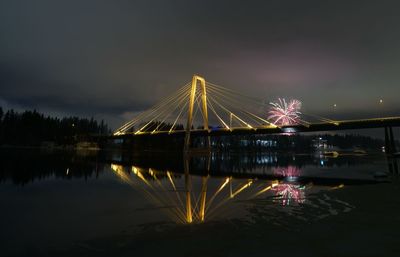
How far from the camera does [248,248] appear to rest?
6070 mm

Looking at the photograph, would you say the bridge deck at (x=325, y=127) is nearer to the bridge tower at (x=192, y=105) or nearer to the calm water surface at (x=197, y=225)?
the bridge tower at (x=192, y=105)

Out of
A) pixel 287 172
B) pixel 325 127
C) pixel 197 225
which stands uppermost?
pixel 325 127

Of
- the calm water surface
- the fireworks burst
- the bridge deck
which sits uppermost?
the bridge deck

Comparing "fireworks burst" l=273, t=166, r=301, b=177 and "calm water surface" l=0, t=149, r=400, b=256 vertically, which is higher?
"calm water surface" l=0, t=149, r=400, b=256

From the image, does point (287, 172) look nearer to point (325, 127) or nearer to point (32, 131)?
point (325, 127)

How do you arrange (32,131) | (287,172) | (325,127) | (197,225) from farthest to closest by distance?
(32,131) → (325,127) → (287,172) → (197,225)

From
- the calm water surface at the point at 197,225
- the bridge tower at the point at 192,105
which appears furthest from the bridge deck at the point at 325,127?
the calm water surface at the point at 197,225

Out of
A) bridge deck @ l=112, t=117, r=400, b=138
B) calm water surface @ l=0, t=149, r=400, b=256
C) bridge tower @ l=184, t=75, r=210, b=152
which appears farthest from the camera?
bridge tower @ l=184, t=75, r=210, b=152

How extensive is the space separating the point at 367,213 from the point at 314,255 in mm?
5201

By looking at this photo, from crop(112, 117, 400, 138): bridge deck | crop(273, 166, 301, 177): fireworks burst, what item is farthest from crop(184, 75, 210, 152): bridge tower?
crop(273, 166, 301, 177): fireworks burst

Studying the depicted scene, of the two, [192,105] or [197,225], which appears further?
[192,105]

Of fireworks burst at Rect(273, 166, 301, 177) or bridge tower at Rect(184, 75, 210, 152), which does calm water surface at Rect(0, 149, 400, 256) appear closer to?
fireworks burst at Rect(273, 166, 301, 177)

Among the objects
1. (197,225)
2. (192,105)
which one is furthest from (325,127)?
(197,225)

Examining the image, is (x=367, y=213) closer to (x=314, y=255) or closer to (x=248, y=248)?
(x=314, y=255)
